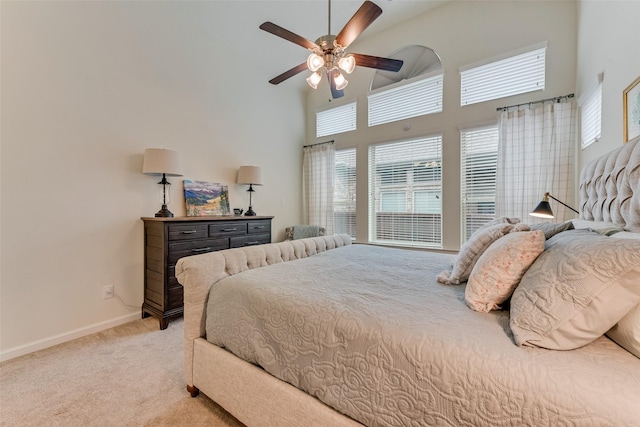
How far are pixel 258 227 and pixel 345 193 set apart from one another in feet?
5.47

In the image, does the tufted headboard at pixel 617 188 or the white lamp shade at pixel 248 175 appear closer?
the tufted headboard at pixel 617 188

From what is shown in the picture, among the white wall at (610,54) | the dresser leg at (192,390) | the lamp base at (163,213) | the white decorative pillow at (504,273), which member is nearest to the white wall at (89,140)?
the lamp base at (163,213)

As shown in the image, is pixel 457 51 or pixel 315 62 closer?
pixel 315 62

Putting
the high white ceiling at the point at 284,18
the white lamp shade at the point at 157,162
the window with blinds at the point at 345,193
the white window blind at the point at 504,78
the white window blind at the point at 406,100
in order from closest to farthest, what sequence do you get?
the white lamp shade at the point at 157,162 → the white window blind at the point at 504,78 → the high white ceiling at the point at 284,18 → the white window blind at the point at 406,100 → the window with blinds at the point at 345,193

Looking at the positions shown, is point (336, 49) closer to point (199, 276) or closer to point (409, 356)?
point (199, 276)

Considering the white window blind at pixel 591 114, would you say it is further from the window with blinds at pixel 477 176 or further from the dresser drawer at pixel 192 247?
the dresser drawer at pixel 192 247

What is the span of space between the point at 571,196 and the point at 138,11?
493 centimetres

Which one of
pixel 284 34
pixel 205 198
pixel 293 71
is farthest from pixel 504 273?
pixel 205 198

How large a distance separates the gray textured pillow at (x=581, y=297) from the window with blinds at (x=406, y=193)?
2.77 m

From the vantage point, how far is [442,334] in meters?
0.86

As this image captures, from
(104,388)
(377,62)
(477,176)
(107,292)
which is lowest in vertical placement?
(104,388)

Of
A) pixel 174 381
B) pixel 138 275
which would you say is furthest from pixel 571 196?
pixel 138 275

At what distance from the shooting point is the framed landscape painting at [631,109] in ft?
4.79

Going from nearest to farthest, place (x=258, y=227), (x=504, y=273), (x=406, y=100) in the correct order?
(x=504, y=273)
(x=258, y=227)
(x=406, y=100)
